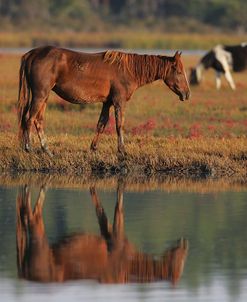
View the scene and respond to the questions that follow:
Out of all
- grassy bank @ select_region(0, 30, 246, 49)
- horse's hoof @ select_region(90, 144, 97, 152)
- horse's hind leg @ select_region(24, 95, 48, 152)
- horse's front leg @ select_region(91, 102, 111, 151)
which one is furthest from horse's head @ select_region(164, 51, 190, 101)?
grassy bank @ select_region(0, 30, 246, 49)

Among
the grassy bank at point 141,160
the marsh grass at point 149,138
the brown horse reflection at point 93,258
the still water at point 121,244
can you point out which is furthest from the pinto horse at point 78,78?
the brown horse reflection at point 93,258

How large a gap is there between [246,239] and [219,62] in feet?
68.2

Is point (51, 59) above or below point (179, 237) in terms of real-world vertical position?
above

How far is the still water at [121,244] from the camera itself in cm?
1006

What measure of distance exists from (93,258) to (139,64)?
20.6ft

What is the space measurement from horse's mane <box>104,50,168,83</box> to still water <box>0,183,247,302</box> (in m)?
2.16

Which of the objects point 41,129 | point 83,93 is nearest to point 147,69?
point 83,93

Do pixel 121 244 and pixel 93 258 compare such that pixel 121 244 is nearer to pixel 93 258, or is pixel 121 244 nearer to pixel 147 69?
pixel 93 258

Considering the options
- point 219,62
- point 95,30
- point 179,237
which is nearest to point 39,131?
point 179,237

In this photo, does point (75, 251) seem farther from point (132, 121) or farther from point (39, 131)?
point (132, 121)

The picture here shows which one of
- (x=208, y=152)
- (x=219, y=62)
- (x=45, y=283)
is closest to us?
(x=45, y=283)

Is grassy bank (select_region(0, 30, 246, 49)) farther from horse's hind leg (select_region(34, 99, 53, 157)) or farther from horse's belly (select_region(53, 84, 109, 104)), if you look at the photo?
horse's belly (select_region(53, 84, 109, 104))

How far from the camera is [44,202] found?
14375 mm

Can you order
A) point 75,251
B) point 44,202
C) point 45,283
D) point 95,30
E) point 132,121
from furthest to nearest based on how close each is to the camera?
point 95,30 → point 132,121 → point 44,202 → point 75,251 → point 45,283
